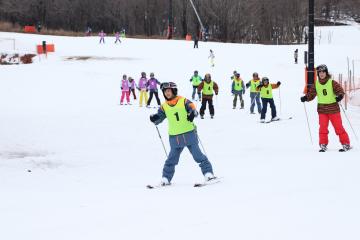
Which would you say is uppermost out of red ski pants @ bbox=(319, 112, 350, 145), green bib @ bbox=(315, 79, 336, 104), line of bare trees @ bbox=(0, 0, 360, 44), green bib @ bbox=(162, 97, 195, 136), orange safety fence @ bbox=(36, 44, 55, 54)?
line of bare trees @ bbox=(0, 0, 360, 44)

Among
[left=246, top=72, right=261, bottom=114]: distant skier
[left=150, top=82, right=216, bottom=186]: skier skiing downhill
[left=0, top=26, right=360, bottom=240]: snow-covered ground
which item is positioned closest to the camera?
[left=0, top=26, right=360, bottom=240]: snow-covered ground

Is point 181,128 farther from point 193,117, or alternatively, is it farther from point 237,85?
point 237,85

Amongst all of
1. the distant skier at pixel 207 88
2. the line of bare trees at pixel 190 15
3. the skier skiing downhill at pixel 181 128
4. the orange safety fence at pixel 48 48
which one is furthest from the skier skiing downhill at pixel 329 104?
the line of bare trees at pixel 190 15

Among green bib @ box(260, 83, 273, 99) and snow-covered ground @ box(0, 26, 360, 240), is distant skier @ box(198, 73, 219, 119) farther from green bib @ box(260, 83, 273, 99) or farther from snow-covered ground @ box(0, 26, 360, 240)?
green bib @ box(260, 83, 273, 99)

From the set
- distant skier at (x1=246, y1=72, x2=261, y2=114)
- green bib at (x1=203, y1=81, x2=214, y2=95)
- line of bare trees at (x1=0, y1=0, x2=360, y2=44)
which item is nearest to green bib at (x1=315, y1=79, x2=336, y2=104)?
green bib at (x1=203, y1=81, x2=214, y2=95)

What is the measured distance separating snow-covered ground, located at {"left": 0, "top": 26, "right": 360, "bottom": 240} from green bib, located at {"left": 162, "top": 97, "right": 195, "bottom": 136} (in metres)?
0.86

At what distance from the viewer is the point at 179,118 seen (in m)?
8.65

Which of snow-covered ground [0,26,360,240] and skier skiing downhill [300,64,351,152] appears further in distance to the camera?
skier skiing downhill [300,64,351,152]

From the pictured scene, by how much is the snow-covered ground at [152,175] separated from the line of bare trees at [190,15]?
40.9 meters

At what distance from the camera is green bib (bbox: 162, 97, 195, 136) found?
8.62 m

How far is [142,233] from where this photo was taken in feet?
19.0

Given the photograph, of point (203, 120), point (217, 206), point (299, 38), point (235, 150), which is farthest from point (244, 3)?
point (217, 206)

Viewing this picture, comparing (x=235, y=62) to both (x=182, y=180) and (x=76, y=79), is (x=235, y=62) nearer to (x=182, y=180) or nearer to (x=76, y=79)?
(x=76, y=79)

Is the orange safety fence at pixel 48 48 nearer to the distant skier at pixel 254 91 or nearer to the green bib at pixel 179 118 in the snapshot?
the distant skier at pixel 254 91
